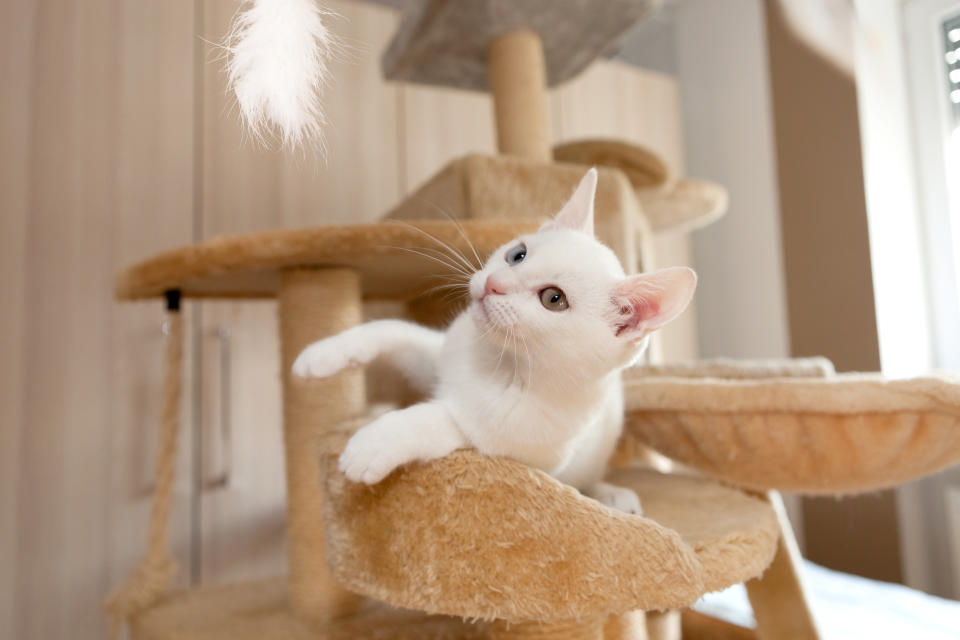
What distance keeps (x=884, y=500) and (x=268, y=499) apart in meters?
1.40

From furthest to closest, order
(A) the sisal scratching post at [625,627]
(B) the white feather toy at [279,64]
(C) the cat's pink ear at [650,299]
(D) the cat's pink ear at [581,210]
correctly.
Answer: (A) the sisal scratching post at [625,627] < (D) the cat's pink ear at [581,210] < (C) the cat's pink ear at [650,299] < (B) the white feather toy at [279,64]

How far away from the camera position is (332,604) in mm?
840

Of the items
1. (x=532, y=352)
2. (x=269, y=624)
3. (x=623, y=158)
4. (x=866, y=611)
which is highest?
(x=623, y=158)

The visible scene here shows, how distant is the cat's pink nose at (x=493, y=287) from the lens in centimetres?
45

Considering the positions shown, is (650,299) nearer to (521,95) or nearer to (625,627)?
(625,627)

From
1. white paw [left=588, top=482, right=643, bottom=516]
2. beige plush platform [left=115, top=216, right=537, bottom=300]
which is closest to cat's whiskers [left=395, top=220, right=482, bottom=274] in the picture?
beige plush platform [left=115, top=216, right=537, bottom=300]

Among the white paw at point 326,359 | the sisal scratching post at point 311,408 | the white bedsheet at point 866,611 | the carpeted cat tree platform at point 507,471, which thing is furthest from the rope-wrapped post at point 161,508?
the white bedsheet at point 866,611

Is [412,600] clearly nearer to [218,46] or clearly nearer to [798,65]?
[218,46]

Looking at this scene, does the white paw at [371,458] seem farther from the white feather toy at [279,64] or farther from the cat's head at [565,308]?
the white feather toy at [279,64]

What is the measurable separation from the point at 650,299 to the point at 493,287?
4.4 inches

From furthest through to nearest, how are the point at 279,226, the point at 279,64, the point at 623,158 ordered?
1. the point at 623,158
2. the point at 279,226
3. the point at 279,64

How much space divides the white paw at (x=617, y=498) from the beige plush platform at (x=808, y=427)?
0.49 feet

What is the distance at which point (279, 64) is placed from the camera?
0.28 m

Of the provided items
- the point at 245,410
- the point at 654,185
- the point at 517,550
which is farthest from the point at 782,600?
the point at 245,410
